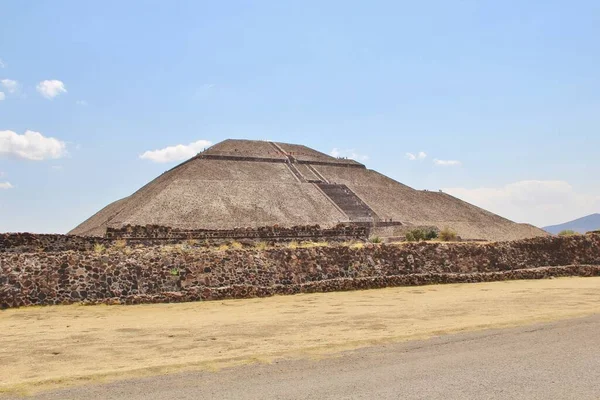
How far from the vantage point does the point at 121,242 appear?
2170 centimetres

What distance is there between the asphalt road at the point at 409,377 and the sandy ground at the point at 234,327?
0.61 m

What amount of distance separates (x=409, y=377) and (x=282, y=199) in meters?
56.4

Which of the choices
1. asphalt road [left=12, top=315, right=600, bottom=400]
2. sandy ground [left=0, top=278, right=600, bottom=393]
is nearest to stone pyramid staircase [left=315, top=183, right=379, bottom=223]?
sandy ground [left=0, top=278, right=600, bottom=393]

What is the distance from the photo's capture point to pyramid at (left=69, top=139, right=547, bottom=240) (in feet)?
179

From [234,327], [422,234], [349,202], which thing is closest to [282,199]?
[349,202]

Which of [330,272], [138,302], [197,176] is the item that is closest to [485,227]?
[197,176]

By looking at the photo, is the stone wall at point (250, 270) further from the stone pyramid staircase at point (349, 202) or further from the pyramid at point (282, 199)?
the stone pyramid staircase at point (349, 202)

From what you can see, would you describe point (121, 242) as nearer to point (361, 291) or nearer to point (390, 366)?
point (361, 291)

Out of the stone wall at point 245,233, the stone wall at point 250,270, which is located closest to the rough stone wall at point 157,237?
the stone wall at point 245,233

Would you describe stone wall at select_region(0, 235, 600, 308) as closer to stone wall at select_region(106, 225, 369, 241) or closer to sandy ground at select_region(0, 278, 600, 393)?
sandy ground at select_region(0, 278, 600, 393)

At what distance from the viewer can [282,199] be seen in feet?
207

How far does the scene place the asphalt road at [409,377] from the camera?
611 centimetres

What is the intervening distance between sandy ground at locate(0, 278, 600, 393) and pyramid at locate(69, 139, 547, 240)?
33787 mm

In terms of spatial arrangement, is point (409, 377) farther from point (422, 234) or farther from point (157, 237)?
point (422, 234)
